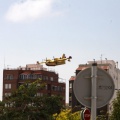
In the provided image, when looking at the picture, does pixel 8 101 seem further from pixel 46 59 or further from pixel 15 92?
pixel 46 59

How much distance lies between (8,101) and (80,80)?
206 ft

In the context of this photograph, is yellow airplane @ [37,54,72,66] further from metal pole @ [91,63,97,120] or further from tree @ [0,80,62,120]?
metal pole @ [91,63,97,120]

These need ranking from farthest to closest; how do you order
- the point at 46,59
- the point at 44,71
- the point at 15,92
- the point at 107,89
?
the point at 46,59 → the point at 44,71 → the point at 15,92 → the point at 107,89

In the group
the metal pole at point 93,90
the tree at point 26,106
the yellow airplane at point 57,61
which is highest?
the yellow airplane at point 57,61

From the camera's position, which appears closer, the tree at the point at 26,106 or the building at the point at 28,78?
the tree at the point at 26,106

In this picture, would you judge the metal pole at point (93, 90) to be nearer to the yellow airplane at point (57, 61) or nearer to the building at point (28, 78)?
the building at point (28, 78)

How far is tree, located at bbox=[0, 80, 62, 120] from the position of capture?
66000mm

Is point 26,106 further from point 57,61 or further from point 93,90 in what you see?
point 93,90

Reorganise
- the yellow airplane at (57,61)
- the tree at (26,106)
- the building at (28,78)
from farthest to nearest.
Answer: the yellow airplane at (57,61) → the building at (28,78) → the tree at (26,106)

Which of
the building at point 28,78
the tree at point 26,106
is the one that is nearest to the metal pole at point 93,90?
the tree at point 26,106

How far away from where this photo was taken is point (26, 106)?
6738 centimetres

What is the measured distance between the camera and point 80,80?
6.39 m

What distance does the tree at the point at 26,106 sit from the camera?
217 ft

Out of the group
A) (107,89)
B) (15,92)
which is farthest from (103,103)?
(15,92)
